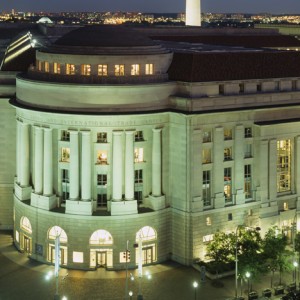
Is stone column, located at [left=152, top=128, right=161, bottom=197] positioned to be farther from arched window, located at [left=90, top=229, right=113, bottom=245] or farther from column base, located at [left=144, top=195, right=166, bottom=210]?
arched window, located at [left=90, top=229, right=113, bottom=245]

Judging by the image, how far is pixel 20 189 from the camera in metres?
92.0

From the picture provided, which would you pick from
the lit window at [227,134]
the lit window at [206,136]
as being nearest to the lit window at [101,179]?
the lit window at [206,136]

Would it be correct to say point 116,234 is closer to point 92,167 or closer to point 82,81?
point 92,167

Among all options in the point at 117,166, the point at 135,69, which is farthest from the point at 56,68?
the point at 117,166

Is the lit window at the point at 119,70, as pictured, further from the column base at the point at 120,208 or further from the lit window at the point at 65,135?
the column base at the point at 120,208

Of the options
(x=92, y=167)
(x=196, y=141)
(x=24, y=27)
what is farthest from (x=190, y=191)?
(x=24, y=27)

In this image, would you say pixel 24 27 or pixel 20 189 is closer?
pixel 20 189

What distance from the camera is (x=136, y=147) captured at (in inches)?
3438

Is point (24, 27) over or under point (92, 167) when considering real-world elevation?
over

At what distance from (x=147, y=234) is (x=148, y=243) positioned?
3.50 ft

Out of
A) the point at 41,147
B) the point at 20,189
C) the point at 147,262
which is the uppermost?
the point at 41,147

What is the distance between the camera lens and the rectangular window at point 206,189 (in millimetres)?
88375

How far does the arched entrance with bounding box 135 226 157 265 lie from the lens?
Result: 8744cm

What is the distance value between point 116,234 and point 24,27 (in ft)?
261
